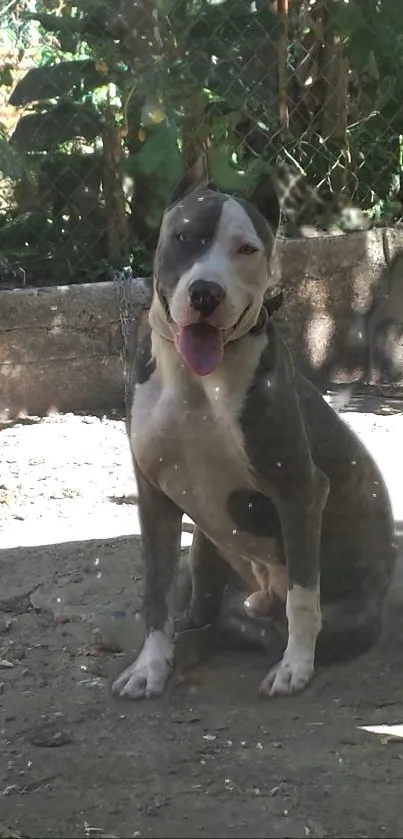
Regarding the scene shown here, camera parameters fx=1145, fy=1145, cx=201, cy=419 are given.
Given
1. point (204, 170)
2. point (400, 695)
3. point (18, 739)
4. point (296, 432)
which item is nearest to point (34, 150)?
point (204, 170)

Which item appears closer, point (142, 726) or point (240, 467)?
point (142, 726)

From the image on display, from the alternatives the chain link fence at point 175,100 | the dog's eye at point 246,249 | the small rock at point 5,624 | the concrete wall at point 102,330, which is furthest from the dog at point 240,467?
the concrete wall at point 102,330

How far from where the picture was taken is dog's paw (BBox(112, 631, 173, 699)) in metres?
2.04

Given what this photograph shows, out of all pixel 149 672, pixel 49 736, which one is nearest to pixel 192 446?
pixel 149 672

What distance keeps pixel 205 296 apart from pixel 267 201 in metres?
0.27

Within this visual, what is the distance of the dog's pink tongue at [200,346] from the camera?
1.89 meters

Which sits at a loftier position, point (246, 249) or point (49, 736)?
point (246, 249)

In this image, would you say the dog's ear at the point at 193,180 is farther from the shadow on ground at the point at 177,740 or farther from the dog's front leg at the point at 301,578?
the shadow on ground at the point at 177,740

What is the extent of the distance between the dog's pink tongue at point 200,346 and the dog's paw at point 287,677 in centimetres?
56

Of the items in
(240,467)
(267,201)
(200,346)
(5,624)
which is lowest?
(5,624)

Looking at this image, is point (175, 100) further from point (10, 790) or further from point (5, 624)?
point (5, 624)

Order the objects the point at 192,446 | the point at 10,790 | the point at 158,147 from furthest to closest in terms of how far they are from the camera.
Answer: the point at 192,446, the point at 10,790, the point at 158,147

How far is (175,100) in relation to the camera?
129 centimetres

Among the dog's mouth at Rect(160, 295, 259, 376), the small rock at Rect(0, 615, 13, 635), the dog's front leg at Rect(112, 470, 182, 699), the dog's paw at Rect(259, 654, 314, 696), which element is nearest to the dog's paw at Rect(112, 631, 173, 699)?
the dog's front leg at Rect(112, 470, 182, 699)
